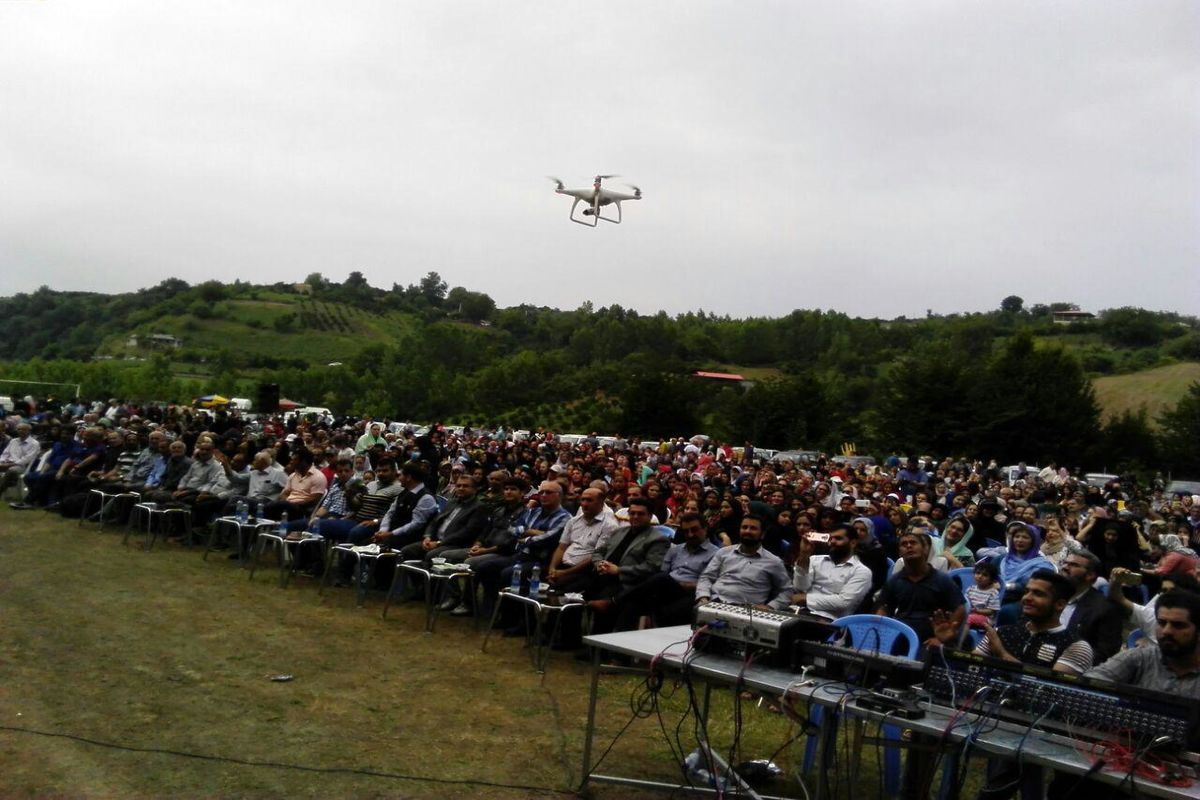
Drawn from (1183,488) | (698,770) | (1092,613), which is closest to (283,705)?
(698,770)

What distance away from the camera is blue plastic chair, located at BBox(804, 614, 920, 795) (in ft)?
15.1

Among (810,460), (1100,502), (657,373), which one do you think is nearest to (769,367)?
(657,373)

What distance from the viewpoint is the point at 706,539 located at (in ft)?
23.9

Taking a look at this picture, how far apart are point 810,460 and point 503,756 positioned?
20476 mm

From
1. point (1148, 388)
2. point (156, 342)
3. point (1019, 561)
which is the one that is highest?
point (1148, 388)

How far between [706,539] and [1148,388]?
7120cm

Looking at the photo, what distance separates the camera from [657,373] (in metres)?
→ 44.4

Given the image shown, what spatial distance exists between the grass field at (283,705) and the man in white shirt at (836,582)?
33.0 inches

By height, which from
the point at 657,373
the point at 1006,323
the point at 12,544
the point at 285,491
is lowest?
the point at 12,544

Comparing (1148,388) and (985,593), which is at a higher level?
(1148,388)

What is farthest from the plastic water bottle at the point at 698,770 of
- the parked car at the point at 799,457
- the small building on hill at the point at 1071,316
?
the small building on hill at the point at 1071,316

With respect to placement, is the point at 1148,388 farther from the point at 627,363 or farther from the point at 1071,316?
the point at 1071,316

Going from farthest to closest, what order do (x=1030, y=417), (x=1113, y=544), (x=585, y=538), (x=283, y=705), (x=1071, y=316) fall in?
(x=1071, y=316) → (x=1030, y=417) → (x=1113, y=544) → (x=585, y=538) → (x=283, y=705)

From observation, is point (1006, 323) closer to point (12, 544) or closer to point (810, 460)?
point (810, 460)
